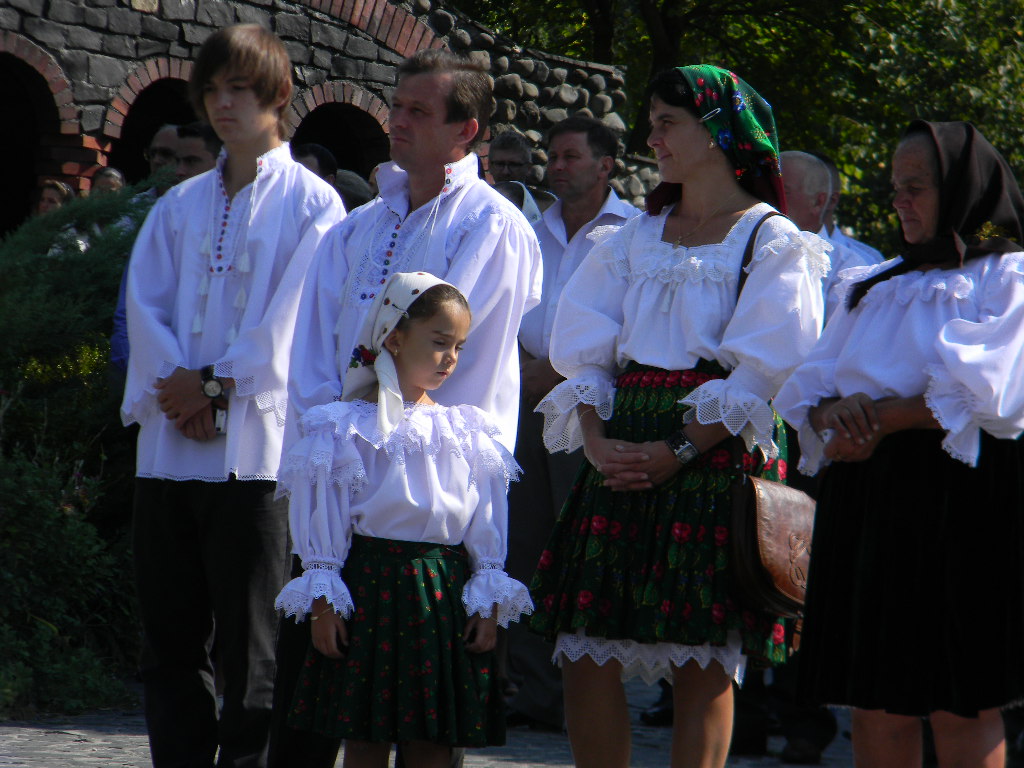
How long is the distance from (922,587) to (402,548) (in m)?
1.23

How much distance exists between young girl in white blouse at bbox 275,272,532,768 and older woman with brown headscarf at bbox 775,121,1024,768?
0.81 m

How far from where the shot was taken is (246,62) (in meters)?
3.92

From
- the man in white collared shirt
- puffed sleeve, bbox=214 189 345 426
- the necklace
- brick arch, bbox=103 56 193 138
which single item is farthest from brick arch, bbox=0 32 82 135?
the necklace

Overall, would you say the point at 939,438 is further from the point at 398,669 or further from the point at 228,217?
the point at 228,217

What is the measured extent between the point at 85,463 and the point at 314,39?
5521 millimetres

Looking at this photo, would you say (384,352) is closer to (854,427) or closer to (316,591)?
(316,591)

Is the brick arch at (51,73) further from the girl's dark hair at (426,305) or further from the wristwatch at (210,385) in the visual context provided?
the girl's dark hair at (426,305)

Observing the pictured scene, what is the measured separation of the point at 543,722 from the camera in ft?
18.0

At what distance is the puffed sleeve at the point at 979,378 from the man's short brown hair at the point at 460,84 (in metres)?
1.41

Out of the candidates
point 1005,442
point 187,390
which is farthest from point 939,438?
point 187,390

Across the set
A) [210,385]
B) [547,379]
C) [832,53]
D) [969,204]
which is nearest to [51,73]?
[547,379]

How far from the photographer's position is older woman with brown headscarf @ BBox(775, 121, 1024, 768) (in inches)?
123

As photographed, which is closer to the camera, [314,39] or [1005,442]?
[1005,442]

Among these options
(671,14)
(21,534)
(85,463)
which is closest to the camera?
(21,534)
